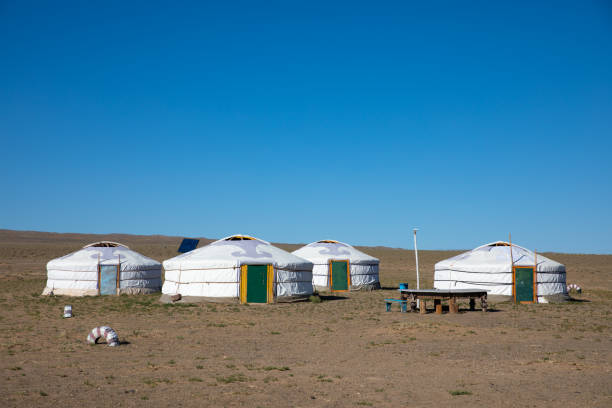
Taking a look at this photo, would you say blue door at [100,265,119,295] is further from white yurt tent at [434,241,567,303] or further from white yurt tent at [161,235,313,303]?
white yurt tent at [434,241,567,303]

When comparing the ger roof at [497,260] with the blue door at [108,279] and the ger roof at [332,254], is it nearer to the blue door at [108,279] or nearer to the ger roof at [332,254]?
the ger roof at [332,254]

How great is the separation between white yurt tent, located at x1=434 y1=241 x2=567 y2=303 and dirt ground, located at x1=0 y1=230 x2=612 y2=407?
1.84 metres

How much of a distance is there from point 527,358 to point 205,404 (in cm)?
657

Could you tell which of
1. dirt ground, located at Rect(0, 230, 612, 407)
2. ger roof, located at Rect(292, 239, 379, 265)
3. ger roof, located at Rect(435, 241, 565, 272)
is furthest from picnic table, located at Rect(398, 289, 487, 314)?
ger roof, located at Rect(292, 239, 379, 265)

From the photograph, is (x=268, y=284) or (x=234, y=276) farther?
(x=268, y=284)

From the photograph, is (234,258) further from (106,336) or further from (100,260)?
(106,336)

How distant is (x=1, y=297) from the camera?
79.9 feet

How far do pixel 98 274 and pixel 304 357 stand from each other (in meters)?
16.3

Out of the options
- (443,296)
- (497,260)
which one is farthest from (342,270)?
(443,296)

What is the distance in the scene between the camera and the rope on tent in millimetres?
12625

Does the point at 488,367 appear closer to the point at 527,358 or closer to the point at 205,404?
the point at 527,358

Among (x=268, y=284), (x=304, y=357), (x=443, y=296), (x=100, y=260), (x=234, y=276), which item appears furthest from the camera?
(x=100, y=260)

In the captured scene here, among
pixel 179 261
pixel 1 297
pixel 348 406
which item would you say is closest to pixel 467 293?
pixel 179 261

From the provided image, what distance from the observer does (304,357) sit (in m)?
11.7
